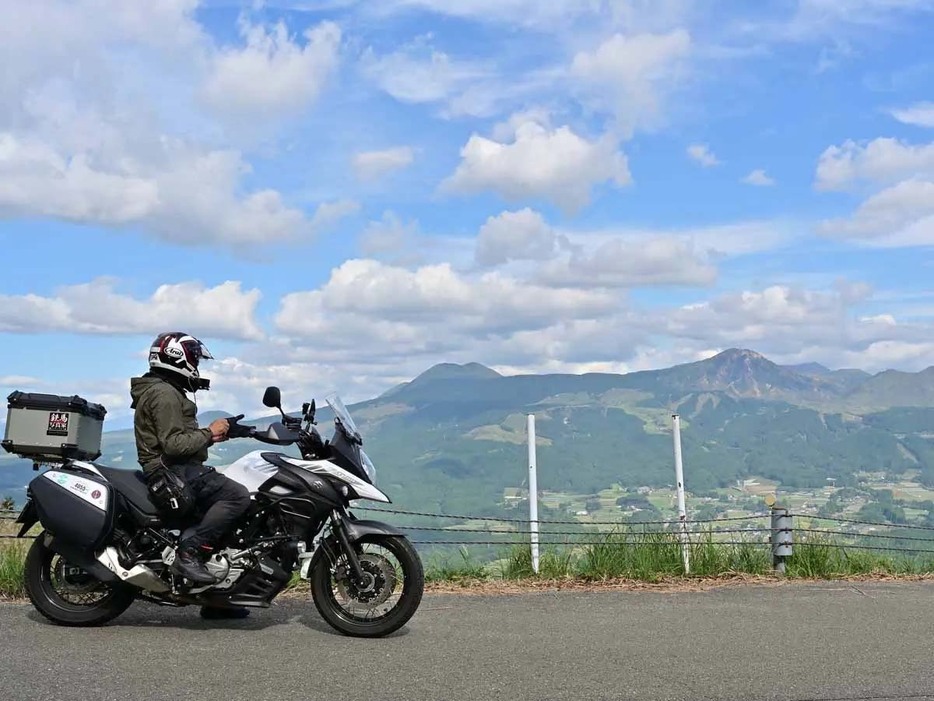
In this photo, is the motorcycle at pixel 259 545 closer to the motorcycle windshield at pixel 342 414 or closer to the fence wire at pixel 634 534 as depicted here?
the motorcycle windshield at pixel 342 414

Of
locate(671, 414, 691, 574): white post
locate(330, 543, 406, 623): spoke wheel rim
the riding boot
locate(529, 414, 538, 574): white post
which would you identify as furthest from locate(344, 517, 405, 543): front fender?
locate(671, 414, 691, 574): white post

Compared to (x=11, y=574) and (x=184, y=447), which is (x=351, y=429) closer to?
(x=184, y=447)

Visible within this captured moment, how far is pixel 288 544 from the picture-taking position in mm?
7645

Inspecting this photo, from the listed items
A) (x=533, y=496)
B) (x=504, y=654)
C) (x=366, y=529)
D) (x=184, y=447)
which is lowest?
(x=504, y=654)

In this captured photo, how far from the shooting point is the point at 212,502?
7.55m

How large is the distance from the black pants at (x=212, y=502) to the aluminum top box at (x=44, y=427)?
3.56 ft

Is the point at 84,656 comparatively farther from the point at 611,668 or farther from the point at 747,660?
the point at 747,660

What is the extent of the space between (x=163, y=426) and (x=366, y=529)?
1.59m

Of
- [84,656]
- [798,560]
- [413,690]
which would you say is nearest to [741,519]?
[798,560]

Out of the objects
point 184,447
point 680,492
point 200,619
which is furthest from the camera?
point 680,492

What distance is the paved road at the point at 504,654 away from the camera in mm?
6023

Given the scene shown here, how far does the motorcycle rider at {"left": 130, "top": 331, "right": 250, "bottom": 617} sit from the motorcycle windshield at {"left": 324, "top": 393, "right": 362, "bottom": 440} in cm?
81

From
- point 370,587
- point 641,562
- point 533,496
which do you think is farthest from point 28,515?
point 641,562

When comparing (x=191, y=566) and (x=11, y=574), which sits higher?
(x=191, y=566)
